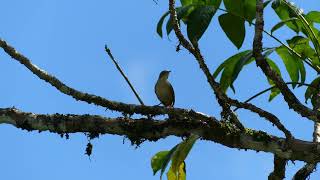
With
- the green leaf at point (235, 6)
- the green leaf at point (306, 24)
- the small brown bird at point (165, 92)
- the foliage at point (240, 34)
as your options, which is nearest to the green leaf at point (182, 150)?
the foliage at point (240, 34)

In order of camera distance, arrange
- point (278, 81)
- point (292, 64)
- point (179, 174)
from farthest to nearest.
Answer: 1. point (292, 64)
2. point (179, 174)
3. point (278, 81)

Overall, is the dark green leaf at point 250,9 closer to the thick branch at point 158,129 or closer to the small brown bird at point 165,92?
the thick branch at point 158,129

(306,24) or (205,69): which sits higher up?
(306,24)

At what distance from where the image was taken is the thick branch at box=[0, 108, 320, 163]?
405 cm

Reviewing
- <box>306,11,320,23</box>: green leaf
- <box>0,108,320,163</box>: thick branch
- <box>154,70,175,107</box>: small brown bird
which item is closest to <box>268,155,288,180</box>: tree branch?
<box>0,108,320,163</box>: thick branch

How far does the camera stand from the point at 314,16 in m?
4.51

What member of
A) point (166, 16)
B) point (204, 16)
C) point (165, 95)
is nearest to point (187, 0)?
point (166, 16)

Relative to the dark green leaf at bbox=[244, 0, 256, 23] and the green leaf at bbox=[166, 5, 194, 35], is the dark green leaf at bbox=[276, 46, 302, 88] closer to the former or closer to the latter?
the dark green leaf at bbox=[244, 0, 256, 23]

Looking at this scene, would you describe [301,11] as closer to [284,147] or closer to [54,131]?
[284,147]

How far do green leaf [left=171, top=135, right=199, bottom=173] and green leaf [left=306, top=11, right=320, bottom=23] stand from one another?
3.62 feet

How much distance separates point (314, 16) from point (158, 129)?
4.02 ft

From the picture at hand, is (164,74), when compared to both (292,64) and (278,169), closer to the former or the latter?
(292,64)

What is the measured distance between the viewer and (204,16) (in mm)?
3984

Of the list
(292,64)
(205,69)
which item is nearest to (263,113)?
(205,69)
